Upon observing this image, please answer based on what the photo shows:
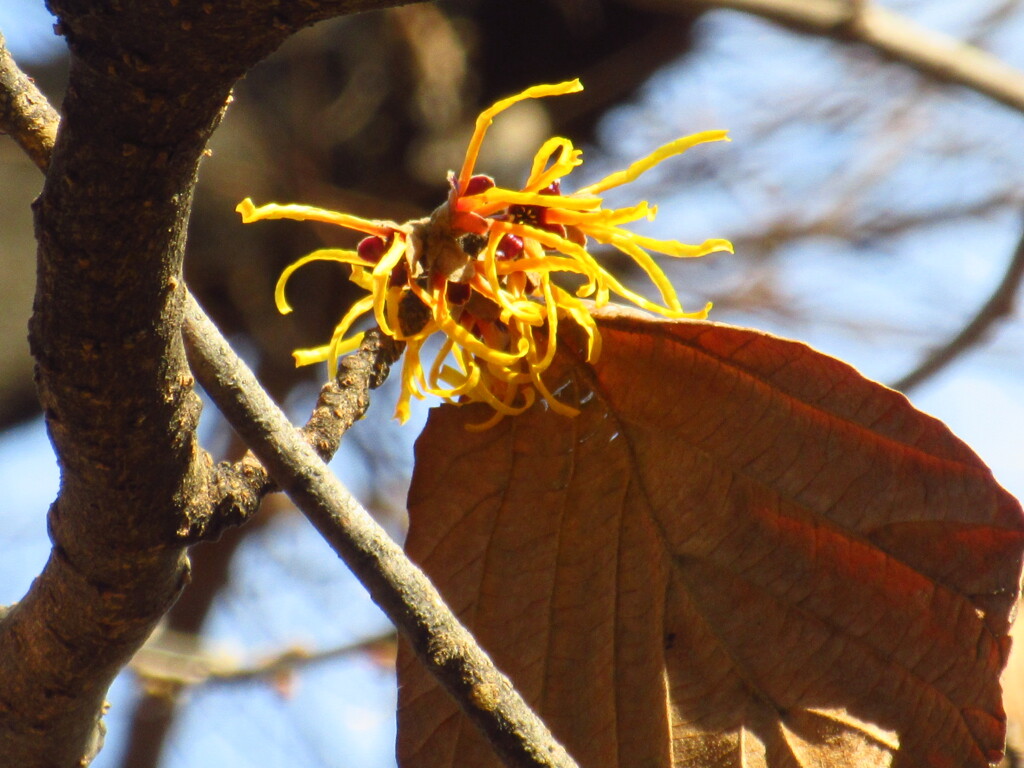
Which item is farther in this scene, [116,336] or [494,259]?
[494,259]

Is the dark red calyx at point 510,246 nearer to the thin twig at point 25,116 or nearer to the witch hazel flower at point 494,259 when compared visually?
the witch hazel flower at point 494,259

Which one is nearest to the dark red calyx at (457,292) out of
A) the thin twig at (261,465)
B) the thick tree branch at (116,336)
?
the thin twig at (261,465)

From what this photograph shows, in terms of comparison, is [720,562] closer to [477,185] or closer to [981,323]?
[477,185]

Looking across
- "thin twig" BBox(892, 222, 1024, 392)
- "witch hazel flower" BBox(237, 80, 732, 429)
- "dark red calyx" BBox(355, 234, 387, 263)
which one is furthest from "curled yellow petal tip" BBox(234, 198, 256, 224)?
"thin twig" BBox(892, 222, 1024, 392)

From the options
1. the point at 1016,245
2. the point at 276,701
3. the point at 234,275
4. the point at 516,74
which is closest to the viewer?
the point at 1016,245

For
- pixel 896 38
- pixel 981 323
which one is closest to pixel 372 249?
pixel 981 323

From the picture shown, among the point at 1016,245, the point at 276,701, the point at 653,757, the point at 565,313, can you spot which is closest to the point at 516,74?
the point at 1016,245

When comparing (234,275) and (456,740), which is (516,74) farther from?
(456,740)
